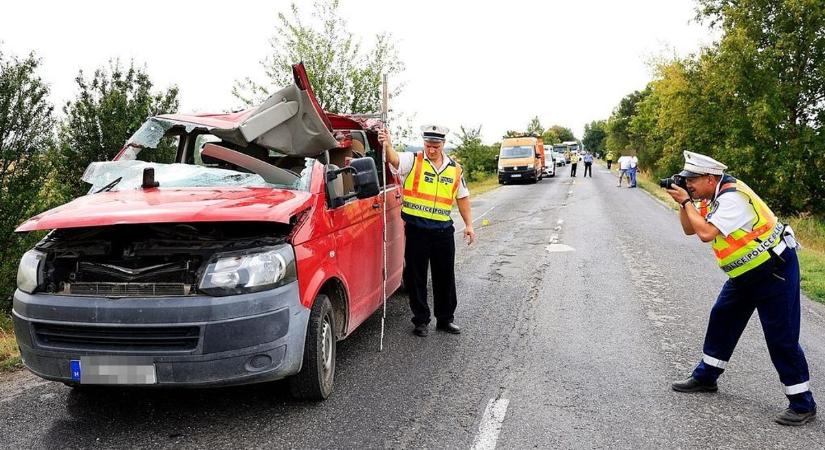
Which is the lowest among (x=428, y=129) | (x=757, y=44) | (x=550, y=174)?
(x=550, y=174)

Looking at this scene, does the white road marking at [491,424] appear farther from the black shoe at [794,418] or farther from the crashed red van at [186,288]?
the black shoe at [794,418]

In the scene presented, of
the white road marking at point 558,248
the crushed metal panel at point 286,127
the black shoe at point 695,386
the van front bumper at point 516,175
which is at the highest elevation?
the crushed metal panel at point 286,127

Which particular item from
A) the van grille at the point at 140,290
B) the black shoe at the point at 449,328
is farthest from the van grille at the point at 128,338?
the black shoe at the point at 449,328

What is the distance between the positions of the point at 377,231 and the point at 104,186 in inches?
87.0

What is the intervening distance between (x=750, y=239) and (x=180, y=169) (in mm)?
4057

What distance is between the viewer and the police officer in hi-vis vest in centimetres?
566

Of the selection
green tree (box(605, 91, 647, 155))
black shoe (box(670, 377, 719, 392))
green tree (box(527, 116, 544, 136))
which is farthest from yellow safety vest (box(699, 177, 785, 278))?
green tree (box(527, 116, 544, 136))

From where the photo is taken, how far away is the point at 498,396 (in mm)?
4305

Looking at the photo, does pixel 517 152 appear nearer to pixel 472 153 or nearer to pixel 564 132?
pixel 472 153

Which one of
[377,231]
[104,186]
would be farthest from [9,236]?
[377,231]

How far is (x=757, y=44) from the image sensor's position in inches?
909

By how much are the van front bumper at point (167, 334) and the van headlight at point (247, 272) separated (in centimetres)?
5

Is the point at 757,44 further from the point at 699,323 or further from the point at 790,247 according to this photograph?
the point at 790,247

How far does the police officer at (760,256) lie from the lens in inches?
158
